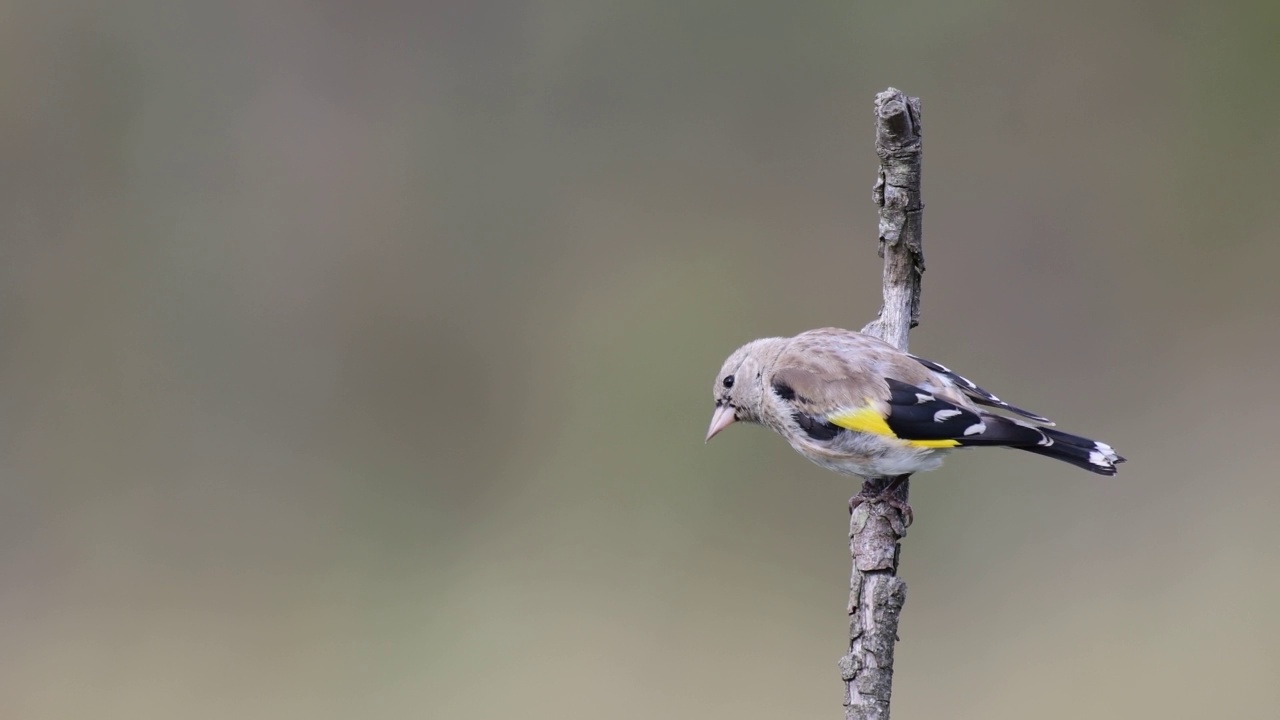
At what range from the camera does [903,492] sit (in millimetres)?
2750

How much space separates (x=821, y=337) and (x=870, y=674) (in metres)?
1.12

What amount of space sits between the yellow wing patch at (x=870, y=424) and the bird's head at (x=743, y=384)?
0.31 m

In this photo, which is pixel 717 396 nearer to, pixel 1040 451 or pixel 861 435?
pixel 861 435

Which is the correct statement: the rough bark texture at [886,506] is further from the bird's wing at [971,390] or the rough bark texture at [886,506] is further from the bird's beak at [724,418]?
the bird's beak at [724,418]

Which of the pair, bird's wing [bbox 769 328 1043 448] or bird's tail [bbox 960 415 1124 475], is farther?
bird's wing [bbox 769 328 1043 448]

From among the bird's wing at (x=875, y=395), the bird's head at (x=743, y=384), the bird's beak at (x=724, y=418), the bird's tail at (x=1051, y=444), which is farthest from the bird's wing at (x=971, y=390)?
the bird's beak at (x=724, y=418)

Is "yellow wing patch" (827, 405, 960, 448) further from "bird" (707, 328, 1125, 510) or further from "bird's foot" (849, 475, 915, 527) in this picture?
"bird's foot" (849, 475, 915, 527)

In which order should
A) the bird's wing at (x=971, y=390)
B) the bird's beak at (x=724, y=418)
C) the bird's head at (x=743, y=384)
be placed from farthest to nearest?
the bird's beak at (x=724, y=418) < the bird's head at (x=743, y=384) < the bird's wing at (x=971, y=390)

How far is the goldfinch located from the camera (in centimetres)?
249

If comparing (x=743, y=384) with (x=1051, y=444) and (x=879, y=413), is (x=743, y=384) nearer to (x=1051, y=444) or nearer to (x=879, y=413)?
(x=879, y=413)

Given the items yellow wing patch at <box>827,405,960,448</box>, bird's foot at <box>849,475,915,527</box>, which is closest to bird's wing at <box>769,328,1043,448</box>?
yellow wing patch at <box>827,405,960,448</box>

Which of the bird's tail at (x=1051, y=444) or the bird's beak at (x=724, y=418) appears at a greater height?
the bird's beak at (x=724, y=418)

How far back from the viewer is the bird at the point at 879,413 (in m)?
2.49

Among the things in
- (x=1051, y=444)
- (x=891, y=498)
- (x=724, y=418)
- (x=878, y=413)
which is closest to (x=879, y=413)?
(x=878, y=413)
